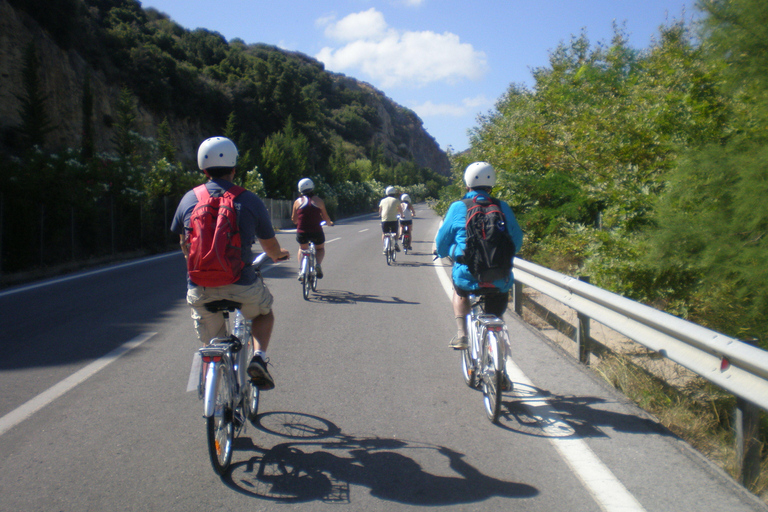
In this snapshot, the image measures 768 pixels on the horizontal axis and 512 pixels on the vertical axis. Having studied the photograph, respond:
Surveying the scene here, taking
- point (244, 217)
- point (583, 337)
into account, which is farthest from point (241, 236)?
point (583, 337)

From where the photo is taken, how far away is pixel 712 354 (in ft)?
13.0

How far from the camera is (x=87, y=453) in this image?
13.2 ft

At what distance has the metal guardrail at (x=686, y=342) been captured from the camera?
348 cm

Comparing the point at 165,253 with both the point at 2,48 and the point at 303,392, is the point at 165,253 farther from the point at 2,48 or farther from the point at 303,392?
the point at 2,48

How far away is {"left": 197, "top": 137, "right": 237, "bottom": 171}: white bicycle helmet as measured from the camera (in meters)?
3.97

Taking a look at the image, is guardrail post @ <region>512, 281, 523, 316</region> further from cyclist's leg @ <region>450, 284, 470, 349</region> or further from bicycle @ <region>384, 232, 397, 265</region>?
bicycle @ <region>384, 232, 397, 265</region>

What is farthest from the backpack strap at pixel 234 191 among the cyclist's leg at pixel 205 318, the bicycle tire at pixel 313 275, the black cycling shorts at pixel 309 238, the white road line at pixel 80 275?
the white road line at pixel 80 275

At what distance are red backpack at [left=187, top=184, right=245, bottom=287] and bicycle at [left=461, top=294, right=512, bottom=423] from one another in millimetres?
1908

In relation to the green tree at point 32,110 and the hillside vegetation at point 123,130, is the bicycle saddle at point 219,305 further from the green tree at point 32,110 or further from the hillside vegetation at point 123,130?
the green tree at point 32,110

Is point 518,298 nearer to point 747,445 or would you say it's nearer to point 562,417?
point 562,417

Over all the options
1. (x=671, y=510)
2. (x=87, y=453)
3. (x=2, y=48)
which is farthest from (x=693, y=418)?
(x=2, y=48)

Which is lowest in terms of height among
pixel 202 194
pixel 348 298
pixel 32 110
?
pixel 348 298

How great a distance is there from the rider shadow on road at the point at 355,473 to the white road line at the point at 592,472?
362 mm

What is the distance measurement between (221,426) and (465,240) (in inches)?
91.4
